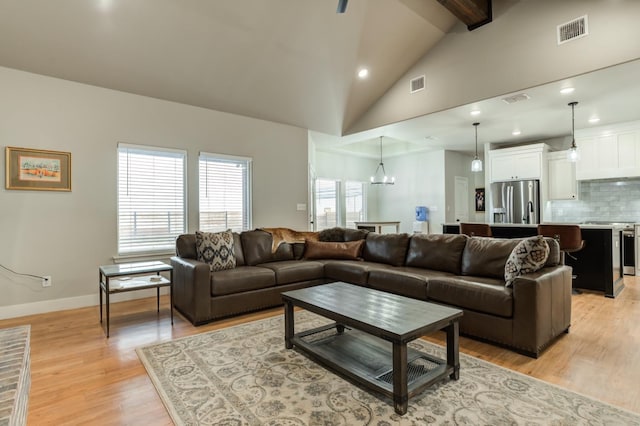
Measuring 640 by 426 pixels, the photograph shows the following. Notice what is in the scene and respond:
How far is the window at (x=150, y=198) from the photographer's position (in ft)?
14.3

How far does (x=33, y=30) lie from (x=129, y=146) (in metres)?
1.46

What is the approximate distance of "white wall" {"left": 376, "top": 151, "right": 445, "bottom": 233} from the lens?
831 cm

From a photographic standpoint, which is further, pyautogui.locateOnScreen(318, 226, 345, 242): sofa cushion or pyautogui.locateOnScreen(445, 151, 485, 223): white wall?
pyautogui.locateOnScreen(445, 151, 485, 223): white wall

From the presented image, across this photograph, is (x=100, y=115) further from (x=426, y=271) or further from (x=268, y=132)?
(x=426, y=271)

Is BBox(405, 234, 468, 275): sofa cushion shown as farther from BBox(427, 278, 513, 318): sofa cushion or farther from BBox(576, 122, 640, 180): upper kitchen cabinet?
BBox(576, 122, 640, 180): upper kitchen cabinet

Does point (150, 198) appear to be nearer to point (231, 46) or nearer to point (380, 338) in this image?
point (231, 46)

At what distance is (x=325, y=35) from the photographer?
4363 mm

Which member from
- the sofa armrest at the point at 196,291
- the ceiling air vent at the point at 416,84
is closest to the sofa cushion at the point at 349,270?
the sofa armrest at the point at 196,291

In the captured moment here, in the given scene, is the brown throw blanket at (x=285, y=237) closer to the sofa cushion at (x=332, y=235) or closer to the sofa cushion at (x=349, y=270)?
the sofa cushion at (x=332, y=235)

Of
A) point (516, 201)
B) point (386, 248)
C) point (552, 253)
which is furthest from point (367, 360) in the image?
point (516, 201)

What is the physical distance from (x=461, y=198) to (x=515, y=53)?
4.96 metres

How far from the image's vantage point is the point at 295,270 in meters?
4.05

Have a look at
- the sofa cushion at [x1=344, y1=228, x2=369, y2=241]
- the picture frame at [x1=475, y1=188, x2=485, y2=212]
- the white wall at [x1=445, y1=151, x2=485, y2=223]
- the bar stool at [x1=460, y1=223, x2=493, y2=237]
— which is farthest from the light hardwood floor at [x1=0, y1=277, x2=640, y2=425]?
the picture frame at [x1=475, y1=188, x2=485, y2=212]

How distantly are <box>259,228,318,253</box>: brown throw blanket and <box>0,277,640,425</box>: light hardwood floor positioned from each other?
107 cm
